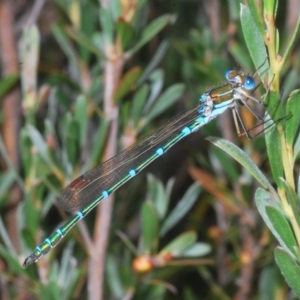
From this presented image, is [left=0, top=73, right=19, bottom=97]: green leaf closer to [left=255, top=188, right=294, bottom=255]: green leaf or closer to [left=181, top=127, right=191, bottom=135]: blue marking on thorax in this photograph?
[left=181, top=127, right=191, bottom=135]: blue marking on thorax

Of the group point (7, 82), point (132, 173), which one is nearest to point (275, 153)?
point (132, 173)

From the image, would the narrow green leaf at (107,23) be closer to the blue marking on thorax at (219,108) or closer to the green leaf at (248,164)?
the blue marking on thorax at (219,108)

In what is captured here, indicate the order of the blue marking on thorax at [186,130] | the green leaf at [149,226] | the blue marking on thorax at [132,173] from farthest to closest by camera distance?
the blue marking on thorax at [186,130] < the blue marking on thorax at [132,173] < the green leaf at [149,226]

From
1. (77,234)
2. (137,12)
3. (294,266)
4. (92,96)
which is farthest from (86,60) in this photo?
(294,266)

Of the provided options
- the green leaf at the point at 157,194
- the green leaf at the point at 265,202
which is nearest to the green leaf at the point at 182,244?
the green leaf at the point at 157,194

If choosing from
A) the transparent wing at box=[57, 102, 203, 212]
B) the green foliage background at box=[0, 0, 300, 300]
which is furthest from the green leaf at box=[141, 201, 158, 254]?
the transparent wing at box=[57, 102, 203, 212]

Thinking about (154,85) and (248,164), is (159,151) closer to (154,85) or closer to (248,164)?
(154,85)
